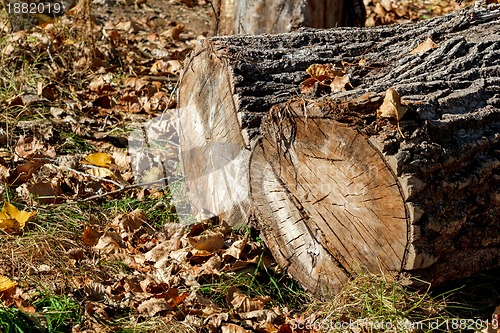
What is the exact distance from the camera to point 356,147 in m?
2.72

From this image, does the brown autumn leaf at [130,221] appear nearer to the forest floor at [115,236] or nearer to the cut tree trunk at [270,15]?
the forest floor at [115,236]

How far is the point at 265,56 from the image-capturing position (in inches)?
137

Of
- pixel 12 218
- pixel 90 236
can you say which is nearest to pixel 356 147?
pixel 90 236

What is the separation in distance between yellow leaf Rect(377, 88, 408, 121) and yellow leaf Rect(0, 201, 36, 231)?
1832mm

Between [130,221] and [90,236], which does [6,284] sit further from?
[130,221]

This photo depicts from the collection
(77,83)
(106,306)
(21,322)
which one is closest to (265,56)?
(106,306)

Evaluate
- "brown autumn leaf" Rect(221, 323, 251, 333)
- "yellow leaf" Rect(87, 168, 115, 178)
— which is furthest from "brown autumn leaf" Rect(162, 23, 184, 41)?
"brown autumn leaf" Rect(221, 323, 251, 333)

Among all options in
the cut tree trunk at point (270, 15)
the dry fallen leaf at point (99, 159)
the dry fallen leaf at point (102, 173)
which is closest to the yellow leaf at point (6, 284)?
the dry fallen leaf at point (102, 173)

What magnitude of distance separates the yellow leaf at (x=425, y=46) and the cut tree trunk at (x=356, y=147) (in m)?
0.05

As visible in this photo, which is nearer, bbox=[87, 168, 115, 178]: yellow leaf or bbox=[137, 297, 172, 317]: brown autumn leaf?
bbox=[137, 297, 172, 317]: brown autumn leaf

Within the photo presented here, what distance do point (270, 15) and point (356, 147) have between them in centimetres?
248

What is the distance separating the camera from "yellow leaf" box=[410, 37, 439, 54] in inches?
136

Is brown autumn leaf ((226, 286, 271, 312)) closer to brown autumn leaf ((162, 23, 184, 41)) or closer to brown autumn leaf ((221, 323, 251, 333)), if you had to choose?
brown autumn leaf ((221, 323, 251, 333))

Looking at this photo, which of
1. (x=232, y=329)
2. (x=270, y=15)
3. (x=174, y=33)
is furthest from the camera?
(x=174, y=33)
